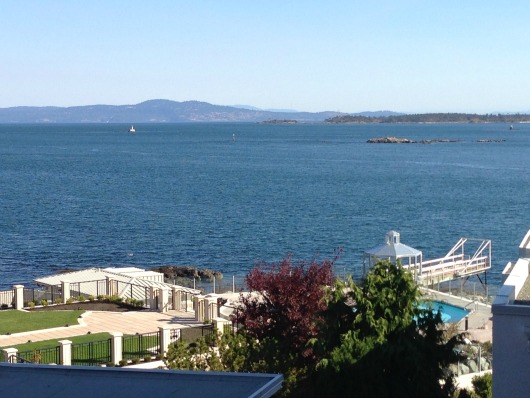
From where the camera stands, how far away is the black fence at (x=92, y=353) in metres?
19.9

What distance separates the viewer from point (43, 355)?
19.7m

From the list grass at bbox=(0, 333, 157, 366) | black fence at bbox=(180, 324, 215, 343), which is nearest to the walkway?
black fence at bbox=(180, 324, 215, 343)

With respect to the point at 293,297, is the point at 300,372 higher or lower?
lower

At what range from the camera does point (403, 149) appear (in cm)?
16825

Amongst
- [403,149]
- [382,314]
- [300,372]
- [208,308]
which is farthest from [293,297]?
[403,149]

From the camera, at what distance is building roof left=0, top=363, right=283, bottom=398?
9609 millimetres

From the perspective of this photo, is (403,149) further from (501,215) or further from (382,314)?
(382,314)

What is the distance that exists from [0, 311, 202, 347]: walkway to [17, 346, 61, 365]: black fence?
209 centimetres

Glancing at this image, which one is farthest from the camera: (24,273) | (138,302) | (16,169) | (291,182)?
(16,169)

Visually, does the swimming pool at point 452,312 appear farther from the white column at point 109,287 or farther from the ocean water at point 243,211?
the ocean water at point 243,211

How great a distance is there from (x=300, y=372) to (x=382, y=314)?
2.27 meters

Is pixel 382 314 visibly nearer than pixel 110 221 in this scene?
Yes

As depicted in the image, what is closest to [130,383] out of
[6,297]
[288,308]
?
[288,308]

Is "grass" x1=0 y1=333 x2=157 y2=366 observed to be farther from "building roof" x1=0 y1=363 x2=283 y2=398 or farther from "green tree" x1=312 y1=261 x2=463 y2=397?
"building roof" x1=0 y1=363 x2=283 y2=398
